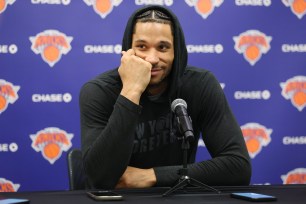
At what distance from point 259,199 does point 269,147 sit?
2591mm

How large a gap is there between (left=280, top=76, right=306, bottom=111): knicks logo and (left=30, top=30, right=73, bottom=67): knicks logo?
1.88 m

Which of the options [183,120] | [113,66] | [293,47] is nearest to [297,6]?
[293,47]

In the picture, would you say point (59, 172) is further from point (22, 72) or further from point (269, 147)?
point (269, 147)

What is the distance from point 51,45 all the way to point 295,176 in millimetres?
2365

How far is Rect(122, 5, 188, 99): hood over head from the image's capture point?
7.79 feet

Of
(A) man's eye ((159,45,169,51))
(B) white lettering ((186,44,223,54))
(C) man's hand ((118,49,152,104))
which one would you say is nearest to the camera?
(C) man's hand ((118,49,152,104))

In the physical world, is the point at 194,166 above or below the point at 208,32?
below

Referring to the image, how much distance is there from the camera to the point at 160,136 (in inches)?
95.1

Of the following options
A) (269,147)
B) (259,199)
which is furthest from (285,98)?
(259,199)

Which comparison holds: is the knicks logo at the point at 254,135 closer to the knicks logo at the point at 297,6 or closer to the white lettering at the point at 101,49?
the knicks logo at the point at 297,6

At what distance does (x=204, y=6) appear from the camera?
4035mm

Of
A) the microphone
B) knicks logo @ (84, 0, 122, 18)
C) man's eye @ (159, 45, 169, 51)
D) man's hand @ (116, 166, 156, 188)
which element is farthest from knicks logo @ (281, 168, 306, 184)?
the microphone

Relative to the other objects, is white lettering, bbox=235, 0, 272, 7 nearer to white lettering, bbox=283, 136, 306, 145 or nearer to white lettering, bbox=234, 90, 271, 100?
white lettering, bbox=234, 90, 271, 100

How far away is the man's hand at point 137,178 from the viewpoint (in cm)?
204
